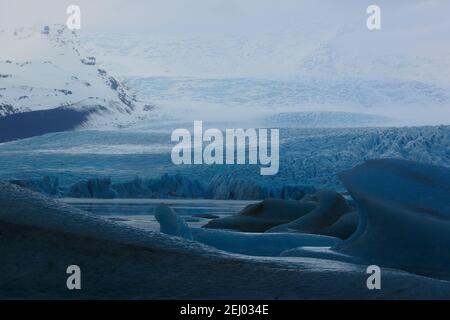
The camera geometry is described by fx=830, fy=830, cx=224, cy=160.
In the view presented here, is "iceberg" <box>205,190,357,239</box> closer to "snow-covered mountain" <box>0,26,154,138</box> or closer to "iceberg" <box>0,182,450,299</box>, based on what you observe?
"iceberg" <box>0,182,450,299</box>

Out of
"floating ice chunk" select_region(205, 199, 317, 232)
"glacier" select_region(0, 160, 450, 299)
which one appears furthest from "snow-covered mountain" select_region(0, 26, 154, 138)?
"glacier" select_region(0, 160, 450, 299)

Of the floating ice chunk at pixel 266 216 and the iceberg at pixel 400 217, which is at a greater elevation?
the iceberg at pixel 400 217

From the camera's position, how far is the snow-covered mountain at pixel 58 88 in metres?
57.5

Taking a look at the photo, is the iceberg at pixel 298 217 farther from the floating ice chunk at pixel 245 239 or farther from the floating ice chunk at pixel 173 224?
the floating ice chunk at pixel 173 224

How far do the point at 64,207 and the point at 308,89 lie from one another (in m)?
37.0

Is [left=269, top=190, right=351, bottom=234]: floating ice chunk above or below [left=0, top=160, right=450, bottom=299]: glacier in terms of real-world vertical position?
below

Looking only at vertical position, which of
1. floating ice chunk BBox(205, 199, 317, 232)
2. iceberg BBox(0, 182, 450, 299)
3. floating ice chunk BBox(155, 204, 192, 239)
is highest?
iceberg BBox(0, 182, 450, 299)

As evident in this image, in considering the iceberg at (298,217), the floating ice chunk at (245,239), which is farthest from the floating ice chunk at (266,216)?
the floating ice chunk at (245,239)

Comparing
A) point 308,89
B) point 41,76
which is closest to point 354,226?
point 308,89

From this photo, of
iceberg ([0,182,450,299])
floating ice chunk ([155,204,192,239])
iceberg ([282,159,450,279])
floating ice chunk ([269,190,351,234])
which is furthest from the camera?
floating ice chunk ([269,190,351,234])

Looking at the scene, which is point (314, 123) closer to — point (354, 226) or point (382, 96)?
point (382, 96)

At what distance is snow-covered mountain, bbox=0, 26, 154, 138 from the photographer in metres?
57.5

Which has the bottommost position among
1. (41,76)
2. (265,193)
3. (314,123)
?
(265,193)
